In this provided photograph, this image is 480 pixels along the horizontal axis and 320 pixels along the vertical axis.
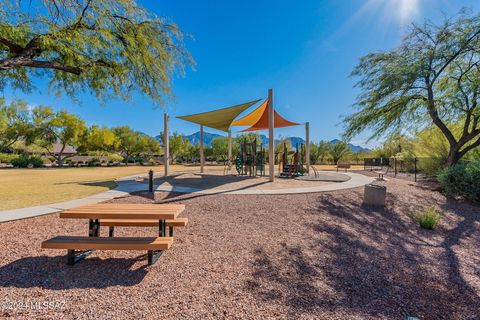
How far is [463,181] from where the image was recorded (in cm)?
737

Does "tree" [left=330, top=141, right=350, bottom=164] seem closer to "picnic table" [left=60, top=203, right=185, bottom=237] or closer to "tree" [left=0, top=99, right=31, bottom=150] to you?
"picnic table" [left=60, top=203, right=185, bottom=237]

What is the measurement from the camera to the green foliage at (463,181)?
7102mm

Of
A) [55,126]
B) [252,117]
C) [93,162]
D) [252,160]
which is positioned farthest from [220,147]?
[252,160]

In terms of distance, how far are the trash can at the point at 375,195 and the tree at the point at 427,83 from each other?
5120mm

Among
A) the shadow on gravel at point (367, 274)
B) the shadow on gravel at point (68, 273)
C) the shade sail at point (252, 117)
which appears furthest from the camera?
the shade sail at point (252, 117)

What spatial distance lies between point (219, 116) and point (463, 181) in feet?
31.9

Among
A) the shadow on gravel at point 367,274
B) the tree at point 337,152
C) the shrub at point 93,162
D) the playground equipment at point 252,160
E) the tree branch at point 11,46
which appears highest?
the tree branch at point 11,46

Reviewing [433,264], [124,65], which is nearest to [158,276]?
[433,264]

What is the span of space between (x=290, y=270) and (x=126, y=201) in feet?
16.6

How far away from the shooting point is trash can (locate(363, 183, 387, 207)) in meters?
6.04

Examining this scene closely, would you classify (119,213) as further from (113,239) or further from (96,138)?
(96,138)

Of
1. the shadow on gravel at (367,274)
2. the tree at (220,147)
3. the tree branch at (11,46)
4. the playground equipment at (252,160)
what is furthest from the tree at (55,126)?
the shadow on gravel at (367,274)

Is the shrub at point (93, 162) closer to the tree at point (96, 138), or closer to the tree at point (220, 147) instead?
the tree at point (96, 138)

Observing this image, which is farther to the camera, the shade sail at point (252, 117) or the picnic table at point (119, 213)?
the shade sail at point (252, 117)
